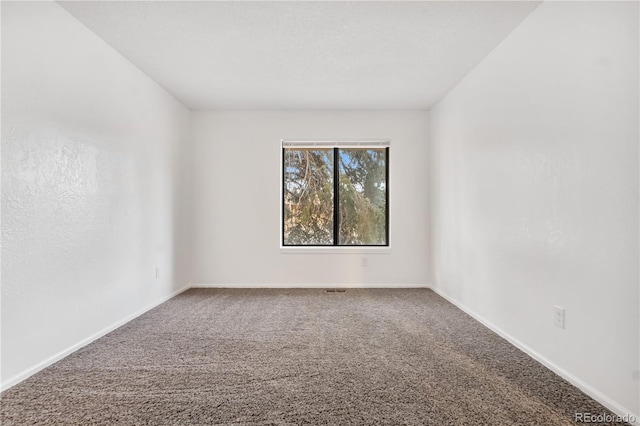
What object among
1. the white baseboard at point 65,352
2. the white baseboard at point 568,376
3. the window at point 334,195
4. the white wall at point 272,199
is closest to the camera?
the white baseboard at point 568,376

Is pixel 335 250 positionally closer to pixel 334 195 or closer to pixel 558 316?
pixel 334 195

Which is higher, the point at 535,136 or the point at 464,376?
the point at 535,136

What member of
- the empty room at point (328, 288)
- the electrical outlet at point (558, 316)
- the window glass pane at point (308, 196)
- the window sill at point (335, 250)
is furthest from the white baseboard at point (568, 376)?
the window glass pane at point (308, 196)

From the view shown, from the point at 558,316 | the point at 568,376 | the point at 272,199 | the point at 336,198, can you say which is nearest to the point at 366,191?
the point at 336,198

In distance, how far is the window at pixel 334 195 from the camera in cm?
465

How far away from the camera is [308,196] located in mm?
4668

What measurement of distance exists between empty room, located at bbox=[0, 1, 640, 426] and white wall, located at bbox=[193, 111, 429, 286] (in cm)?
20

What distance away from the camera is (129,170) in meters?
3.09

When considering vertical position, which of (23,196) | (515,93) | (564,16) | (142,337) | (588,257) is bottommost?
(142,337)

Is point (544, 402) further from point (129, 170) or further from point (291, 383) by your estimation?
point (129, 170)

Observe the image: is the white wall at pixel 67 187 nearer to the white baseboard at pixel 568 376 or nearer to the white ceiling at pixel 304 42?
the white ceiling at pixel 304 42

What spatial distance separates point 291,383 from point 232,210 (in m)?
2.94

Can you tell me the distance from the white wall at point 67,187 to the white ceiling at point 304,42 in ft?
0.95

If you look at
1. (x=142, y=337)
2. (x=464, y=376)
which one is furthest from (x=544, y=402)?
(x=142, y=337)
